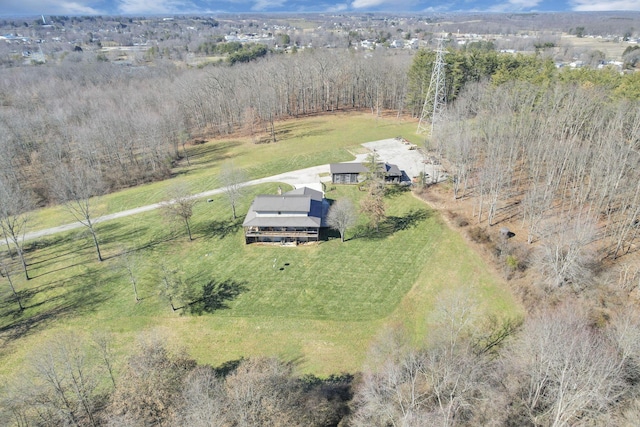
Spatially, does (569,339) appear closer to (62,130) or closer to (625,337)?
(625,337)

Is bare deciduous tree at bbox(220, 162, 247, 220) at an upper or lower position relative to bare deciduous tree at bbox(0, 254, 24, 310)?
upper

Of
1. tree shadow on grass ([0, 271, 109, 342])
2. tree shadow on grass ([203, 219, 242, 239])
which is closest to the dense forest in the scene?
tree shadow on grass ([0, 271, 109, 342])

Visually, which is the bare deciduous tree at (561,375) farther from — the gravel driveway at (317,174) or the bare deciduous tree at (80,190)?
the bare deciduous tree at (80,190)

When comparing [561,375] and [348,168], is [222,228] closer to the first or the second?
[348,168]

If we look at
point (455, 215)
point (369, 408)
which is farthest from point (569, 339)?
point (455, 215)

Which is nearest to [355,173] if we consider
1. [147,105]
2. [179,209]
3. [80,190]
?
[179,209]

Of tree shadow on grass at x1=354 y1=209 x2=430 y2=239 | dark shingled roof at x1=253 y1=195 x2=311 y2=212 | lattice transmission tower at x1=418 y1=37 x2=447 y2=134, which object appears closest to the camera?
dark shingled roof at x1=253 y1=195 x2=311 y2=212

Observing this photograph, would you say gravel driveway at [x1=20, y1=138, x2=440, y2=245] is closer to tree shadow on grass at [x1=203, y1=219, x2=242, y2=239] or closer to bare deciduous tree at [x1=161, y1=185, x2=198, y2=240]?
bare deciduous tree at [x1=161, y1=185, x2=198, y2=240]

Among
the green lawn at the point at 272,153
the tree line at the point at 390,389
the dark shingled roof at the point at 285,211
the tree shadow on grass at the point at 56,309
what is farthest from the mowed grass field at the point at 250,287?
the green lawn at the point at 272,153
